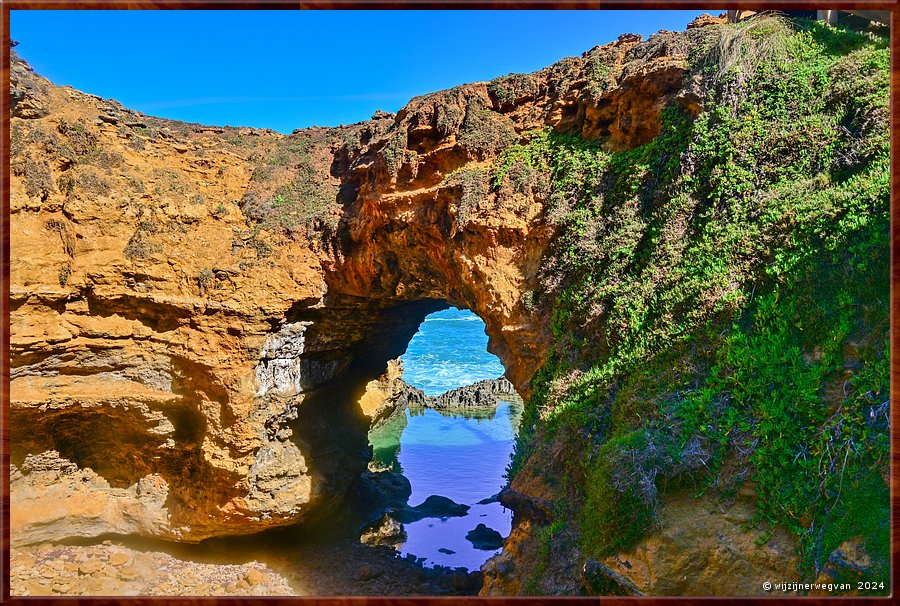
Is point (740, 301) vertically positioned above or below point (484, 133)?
below

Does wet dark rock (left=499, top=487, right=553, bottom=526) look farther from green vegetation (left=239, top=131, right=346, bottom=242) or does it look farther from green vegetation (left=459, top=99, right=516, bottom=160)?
green vegetation (left=239, top=131, right=346, bottom=242)

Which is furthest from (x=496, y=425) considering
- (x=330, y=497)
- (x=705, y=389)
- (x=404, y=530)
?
(x=705, y=389)

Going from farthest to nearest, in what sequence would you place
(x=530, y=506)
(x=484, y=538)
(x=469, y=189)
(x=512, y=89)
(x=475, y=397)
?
(x=475, y=397) → (x=484, y=538) → (x=512, y=89) → (x=469, y=189) → (x=530, y=506)

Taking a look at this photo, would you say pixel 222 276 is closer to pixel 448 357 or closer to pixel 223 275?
pixel 223 275

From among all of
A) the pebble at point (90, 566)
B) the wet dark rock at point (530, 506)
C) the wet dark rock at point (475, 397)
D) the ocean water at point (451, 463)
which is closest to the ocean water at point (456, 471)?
the ocean water at point (451, 463)

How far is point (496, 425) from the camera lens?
22.0 meters

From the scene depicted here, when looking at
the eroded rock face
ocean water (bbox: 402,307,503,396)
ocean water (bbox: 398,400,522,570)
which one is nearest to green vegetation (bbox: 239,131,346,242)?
the eroded rock face

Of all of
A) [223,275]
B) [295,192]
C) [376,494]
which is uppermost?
[295,192]

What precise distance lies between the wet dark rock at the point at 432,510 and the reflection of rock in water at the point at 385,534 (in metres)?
0.49

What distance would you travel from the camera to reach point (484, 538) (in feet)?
38.9

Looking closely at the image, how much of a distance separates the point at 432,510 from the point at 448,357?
1083 inches

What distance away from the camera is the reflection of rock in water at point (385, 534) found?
451 inches

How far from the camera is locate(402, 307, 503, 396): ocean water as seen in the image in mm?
33406

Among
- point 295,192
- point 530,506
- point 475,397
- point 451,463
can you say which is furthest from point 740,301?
point 475,397
